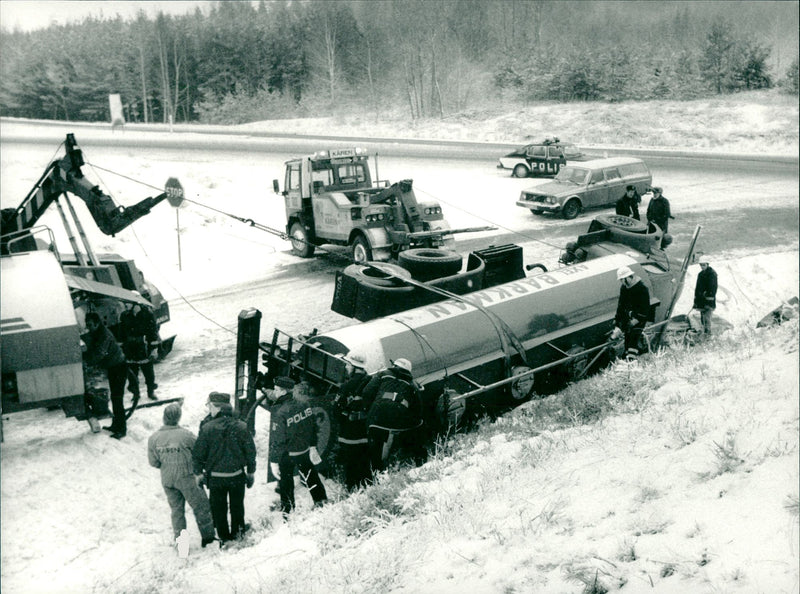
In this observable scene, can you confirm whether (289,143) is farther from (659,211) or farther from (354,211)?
(659,211)

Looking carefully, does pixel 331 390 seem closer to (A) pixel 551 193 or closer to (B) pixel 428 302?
(B) pixel 428 302

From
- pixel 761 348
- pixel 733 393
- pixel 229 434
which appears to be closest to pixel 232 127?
pixel 229 434

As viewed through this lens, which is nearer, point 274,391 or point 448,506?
point 448,506

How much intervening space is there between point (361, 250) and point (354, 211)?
0.78 m

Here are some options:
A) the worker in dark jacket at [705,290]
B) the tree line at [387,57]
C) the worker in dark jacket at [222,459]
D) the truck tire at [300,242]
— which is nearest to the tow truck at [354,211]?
the truck tire at [300,242]

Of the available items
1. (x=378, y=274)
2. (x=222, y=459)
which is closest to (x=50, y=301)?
(x=222, y=459)

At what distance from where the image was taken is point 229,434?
596cm

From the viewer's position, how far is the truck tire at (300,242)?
8775mm

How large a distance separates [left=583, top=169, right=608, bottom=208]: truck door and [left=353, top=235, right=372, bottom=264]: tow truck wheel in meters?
2.97

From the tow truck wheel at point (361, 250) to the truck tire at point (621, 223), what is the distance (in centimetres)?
340

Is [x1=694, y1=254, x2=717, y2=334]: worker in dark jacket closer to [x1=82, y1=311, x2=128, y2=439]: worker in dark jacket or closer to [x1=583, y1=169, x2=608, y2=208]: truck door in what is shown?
[x1=583, y1=169, x2=608, y2=208]: truck door

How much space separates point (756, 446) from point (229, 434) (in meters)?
4.11

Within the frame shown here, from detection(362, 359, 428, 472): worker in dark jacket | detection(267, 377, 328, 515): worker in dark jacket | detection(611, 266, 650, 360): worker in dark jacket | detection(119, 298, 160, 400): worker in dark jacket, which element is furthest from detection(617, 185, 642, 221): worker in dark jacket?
detection(119, 298, 160, 400): worker in dark jacket

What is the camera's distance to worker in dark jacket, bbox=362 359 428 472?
6.46 metres
